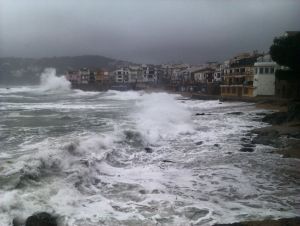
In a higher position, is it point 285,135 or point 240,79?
point 240,79

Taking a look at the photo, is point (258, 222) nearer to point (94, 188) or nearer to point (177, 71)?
point (94, 188)

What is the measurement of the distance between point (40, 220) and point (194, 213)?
309 centimetres

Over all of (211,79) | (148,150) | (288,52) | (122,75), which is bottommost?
(148,150)

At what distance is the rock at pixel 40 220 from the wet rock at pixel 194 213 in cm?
268

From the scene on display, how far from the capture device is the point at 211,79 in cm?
8188

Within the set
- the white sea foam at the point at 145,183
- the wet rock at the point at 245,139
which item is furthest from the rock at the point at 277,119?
the white sea foam at the point at 145,183

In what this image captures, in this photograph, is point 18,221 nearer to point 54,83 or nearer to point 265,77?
point 265,77

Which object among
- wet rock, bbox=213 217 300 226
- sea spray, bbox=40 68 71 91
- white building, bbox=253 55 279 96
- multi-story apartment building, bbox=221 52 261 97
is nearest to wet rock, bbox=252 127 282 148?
wet rock, bbox=213 217 300 226

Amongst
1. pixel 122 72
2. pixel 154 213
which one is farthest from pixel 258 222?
pixel 122 72

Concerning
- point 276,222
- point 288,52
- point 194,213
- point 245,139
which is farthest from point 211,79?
point 276,222

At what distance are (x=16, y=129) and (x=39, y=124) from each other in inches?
116

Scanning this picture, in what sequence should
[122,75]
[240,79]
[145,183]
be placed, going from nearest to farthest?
[145,183]
[240,79]
[122,75]

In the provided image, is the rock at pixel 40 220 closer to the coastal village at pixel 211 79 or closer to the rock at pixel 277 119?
the rock at pixel 277 119

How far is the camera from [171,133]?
20.0 metres
